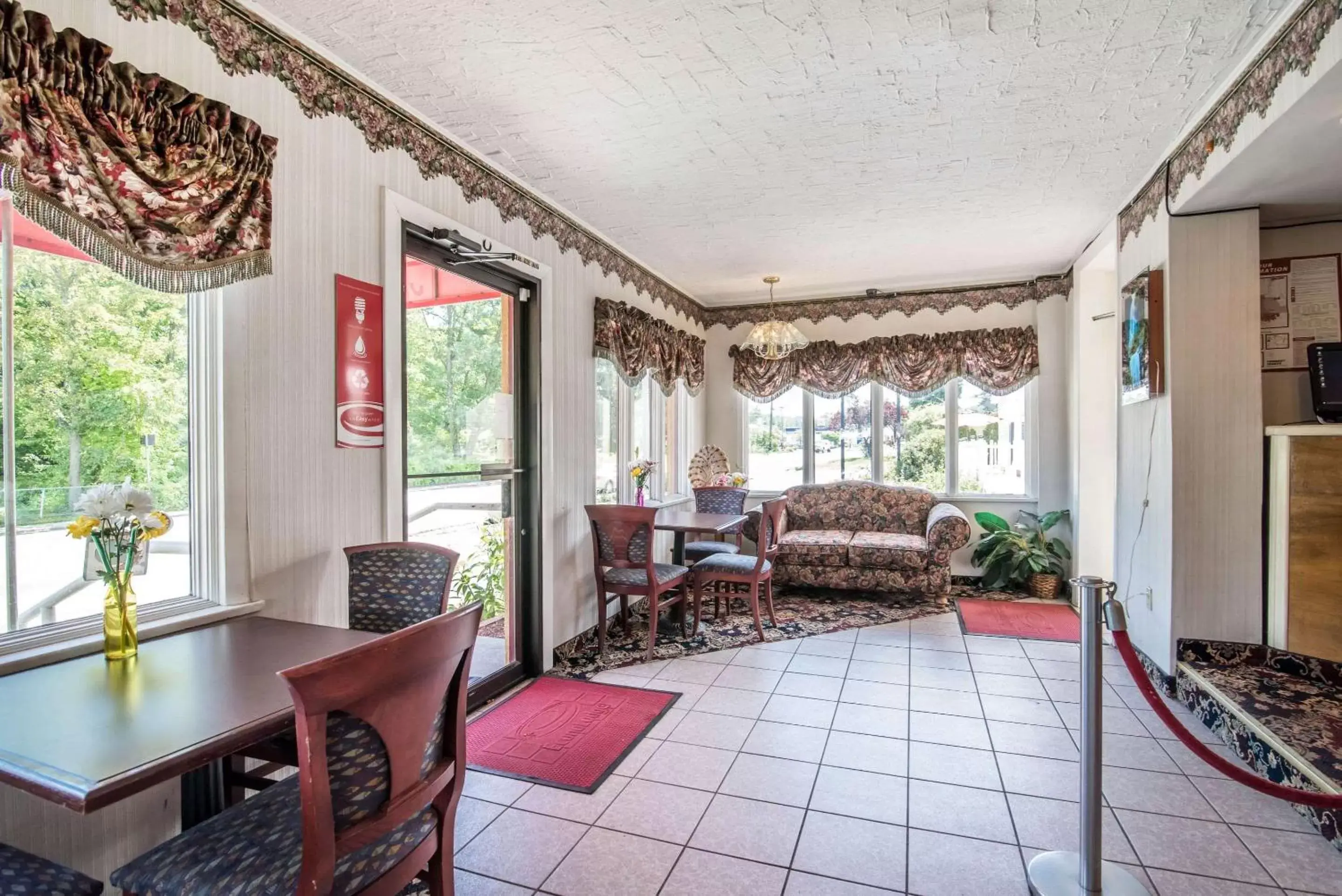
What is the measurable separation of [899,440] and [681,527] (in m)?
2.94

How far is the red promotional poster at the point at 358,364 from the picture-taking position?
250 cm

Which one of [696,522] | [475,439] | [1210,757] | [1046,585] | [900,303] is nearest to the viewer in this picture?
[1210,757]

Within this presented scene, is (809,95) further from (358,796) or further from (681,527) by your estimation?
(358,796)

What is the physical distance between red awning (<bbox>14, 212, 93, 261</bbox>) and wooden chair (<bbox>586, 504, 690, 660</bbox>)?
8.88 ft

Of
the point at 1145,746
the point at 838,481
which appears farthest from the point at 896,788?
the point at 838,481

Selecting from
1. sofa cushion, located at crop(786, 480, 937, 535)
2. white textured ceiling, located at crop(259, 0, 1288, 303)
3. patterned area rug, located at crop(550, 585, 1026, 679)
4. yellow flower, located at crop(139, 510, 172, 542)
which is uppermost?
white textured ceiling, located at crop(259, 0, 1288, 303)

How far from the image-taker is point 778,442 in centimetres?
679

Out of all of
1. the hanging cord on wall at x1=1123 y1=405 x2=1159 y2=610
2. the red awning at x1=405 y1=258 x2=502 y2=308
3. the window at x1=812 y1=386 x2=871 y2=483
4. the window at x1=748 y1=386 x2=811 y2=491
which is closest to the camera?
the red awning at x1=405 y1=258 x2=502 y2=308

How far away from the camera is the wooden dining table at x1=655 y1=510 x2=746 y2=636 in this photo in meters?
4.50

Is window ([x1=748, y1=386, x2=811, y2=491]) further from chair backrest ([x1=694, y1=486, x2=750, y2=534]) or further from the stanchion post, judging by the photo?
the stanchion post

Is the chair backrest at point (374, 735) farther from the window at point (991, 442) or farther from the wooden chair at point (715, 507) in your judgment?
the window at point (991, 442)

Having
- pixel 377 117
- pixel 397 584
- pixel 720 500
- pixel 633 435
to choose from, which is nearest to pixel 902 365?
pixel 720 500

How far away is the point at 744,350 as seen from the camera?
670 cm

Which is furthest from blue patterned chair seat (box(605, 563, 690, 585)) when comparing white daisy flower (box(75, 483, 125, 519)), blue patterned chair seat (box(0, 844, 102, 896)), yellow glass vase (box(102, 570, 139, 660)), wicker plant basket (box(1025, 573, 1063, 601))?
wicker plant basket (box(1025, 573, 1063, 601))
